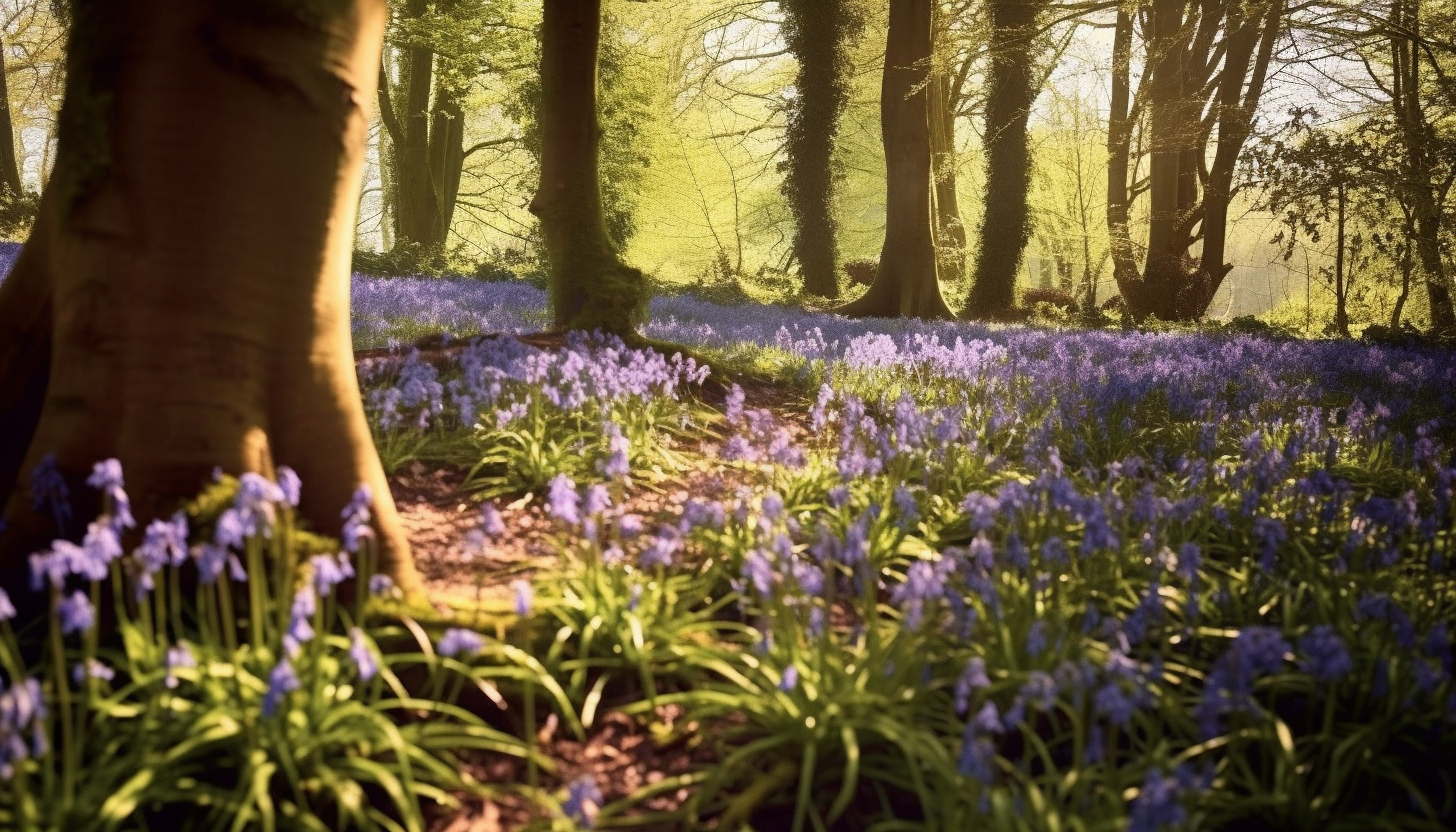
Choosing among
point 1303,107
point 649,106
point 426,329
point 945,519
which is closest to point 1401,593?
point 945,519

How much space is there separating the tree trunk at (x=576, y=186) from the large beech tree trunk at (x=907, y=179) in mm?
8705

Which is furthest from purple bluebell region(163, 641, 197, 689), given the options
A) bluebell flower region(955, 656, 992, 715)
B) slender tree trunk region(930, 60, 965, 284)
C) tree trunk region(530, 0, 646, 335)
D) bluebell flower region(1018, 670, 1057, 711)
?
slender tree trunk region(930, 60, 965, 284)

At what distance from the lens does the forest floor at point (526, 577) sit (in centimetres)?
247

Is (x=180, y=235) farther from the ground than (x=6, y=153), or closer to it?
closer to it

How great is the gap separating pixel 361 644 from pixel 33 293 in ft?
7.24

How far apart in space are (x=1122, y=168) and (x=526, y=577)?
22758mm

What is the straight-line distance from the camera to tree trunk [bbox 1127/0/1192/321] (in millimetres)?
17484

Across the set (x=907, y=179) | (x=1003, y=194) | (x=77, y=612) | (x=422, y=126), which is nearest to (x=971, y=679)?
(x=77, y=612)

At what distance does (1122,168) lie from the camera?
73.3 feet

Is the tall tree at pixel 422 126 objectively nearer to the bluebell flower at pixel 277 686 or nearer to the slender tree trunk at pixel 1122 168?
the slender tree trunk at pixel 1122 168

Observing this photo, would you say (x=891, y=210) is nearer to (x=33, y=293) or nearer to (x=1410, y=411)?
(x=1410, y=411)

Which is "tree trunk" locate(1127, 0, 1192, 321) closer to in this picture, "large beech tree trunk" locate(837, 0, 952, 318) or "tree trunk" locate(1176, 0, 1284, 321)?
"tree trunk" locate(1176, 0, 1284, 321)

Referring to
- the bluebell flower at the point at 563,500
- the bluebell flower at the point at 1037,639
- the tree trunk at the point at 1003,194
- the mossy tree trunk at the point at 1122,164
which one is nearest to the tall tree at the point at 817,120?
the tree trunk at the point at 1003,194

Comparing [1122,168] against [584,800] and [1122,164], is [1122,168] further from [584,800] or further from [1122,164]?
[584,800]
